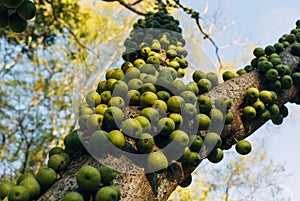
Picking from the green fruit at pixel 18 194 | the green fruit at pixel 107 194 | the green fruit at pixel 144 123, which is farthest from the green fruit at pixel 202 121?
the green fruit at pixel 18 194

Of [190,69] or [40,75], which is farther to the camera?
[40,75]

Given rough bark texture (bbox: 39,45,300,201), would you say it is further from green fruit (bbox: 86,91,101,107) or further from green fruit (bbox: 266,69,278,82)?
green fruit (bbox: 86,91,101,107)

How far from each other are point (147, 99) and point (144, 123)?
214 millimetres

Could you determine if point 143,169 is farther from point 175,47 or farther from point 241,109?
point 175,47

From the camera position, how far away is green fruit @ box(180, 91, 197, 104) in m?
2.17

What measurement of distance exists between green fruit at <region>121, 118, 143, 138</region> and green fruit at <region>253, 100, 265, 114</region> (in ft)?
2.87

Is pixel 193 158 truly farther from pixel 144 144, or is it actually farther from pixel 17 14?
pixel 17 14

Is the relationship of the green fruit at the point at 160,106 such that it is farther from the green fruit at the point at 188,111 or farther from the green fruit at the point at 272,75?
the green fruit at the point at 272,75

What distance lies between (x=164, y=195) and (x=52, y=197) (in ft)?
1.77

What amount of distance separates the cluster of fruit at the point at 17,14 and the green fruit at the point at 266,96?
1.50 meters

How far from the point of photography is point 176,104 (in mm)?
2098

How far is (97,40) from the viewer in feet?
47.5

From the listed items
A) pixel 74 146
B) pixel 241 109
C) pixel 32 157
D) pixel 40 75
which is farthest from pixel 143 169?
pixel 40 75

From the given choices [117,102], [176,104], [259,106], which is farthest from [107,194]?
[259,106]
